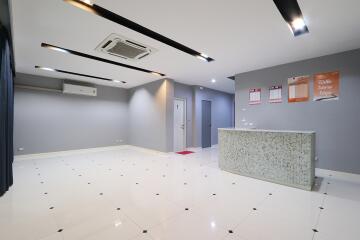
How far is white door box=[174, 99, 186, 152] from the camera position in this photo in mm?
6992

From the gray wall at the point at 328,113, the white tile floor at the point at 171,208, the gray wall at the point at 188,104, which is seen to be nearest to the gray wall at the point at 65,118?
the white tile floor at the point at 171,208

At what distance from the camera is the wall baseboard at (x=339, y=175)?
3.66 meters

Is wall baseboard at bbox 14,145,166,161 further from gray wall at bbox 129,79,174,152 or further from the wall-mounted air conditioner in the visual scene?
the wall-mounted air conditioner

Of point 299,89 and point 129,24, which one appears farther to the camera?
point 299,89

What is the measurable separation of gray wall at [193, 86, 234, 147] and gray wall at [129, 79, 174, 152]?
5.01ft

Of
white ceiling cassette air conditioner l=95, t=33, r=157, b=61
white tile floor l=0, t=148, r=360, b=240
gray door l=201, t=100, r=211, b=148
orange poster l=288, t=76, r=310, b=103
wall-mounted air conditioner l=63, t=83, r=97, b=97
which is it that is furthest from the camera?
gray door l=201, t=100, r=211, b=148

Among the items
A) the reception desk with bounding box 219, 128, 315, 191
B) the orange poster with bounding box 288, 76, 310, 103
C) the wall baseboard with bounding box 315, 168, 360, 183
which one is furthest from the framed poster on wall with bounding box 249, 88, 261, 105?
the wall baseboard with bounding box 315, 168, 360, 183

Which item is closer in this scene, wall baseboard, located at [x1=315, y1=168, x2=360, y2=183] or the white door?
wall baseboard, located at [x1=315, y1=168, x2=360, y2=183]

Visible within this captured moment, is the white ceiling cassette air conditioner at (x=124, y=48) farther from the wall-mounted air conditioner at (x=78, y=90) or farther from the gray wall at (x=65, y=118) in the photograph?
the gray wall at (x=65, y=118)

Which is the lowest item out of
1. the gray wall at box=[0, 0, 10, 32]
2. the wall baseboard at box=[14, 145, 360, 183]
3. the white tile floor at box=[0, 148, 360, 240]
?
the white tile floor at box=[0, 148, 360, 240]

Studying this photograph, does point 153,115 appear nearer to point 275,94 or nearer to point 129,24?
point 129,24

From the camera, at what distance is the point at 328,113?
400cm

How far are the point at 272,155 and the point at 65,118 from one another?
691cm

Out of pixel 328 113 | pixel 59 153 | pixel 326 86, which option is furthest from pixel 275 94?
pixel 59 153
